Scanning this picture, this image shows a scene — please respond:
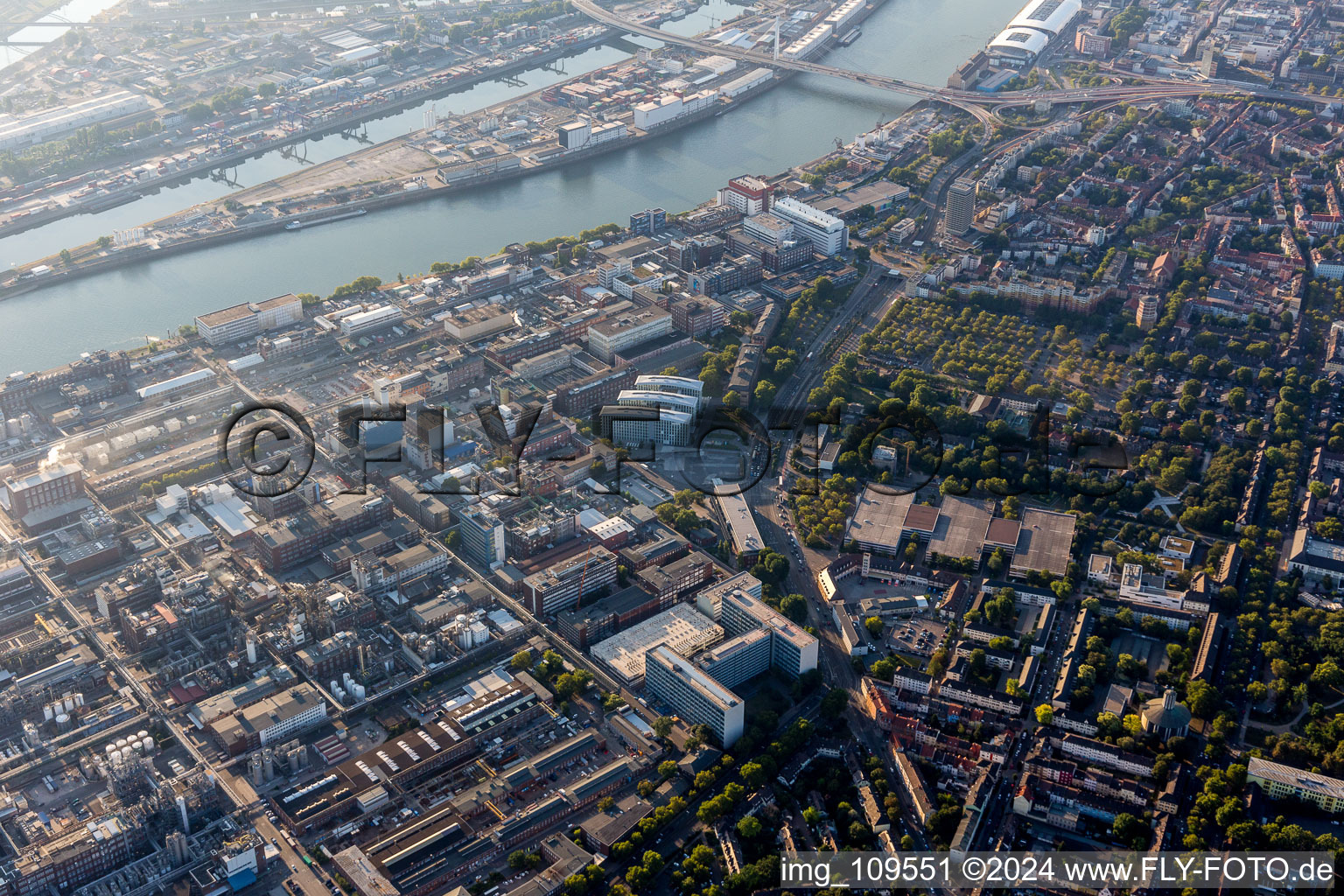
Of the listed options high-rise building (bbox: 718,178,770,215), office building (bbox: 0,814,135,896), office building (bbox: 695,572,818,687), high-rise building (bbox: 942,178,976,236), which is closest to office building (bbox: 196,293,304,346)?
high-rise building (bbox: 718,178,770,215)

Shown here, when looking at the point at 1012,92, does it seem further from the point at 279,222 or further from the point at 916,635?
the point at 916,635

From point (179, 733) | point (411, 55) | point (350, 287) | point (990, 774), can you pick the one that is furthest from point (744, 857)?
point (411, 55)

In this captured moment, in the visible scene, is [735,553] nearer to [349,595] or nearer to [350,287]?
[349,595]

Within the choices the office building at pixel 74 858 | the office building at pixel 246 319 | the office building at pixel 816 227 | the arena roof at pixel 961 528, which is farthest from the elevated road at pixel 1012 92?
the office building at pixel 74 858

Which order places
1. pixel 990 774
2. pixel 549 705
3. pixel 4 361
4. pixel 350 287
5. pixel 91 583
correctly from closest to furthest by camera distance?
1. pixel 990 774
2. pixel 549 705
3. pixel 91 583
4. pixel 4 361
5. pixel 350 287

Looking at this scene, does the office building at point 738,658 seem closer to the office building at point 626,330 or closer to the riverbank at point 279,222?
the office building at point 626,330
